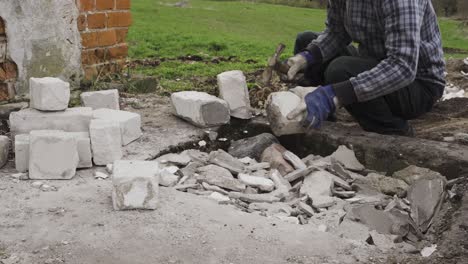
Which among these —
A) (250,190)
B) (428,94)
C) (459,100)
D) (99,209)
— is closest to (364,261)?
(250,190)

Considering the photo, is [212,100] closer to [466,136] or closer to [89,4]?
[89,4]

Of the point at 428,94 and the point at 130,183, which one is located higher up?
the point at 428,94

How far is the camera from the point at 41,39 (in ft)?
12.7

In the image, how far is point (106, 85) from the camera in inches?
170

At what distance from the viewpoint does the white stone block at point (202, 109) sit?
3638 millimetres

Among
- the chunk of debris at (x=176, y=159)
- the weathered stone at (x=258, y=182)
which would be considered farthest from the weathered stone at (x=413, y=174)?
the chunk of debris at (x=176, y=159)

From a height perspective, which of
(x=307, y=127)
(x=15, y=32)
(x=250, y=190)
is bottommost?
(x=250, y=190)

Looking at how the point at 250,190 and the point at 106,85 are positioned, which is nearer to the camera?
the point at 250,190

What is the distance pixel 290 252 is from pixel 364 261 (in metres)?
0.27

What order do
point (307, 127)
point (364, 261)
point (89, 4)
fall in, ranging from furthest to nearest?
point (89, 4) < point (307, 127) < point (364, 261)

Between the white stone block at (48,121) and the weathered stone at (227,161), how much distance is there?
2.29ft

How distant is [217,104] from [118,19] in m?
1.29

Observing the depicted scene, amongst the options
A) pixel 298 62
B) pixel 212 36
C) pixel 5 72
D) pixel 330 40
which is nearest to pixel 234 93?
pixel 298 62

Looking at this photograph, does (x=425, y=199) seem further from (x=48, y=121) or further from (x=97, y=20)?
(x=97, y=20)
